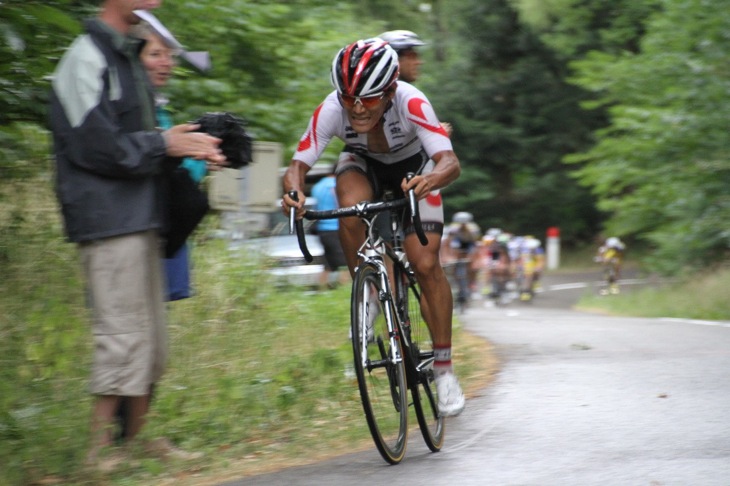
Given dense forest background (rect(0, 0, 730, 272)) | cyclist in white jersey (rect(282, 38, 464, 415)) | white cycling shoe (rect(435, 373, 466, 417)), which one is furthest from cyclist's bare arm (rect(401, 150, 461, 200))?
dense forest background (rect(0, 0, 730, 272))

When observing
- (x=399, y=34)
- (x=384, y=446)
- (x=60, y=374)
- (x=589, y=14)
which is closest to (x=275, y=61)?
(x=399, y=34)

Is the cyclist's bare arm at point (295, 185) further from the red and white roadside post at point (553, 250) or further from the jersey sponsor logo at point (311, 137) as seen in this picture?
the red and white roadside post at point (553, 250)

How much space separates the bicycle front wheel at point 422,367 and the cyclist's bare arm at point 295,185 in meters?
0.79

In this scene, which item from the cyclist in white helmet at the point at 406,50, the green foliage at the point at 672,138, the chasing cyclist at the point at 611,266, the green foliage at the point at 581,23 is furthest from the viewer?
the green foliage at the point at 581,23

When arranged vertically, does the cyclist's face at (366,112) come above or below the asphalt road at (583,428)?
above

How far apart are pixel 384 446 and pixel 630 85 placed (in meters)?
20.0

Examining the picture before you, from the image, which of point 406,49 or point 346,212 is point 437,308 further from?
point 406,49

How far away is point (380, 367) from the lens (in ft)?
17.9

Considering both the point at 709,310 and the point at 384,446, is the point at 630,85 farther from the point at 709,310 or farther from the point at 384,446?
the point at 384,446

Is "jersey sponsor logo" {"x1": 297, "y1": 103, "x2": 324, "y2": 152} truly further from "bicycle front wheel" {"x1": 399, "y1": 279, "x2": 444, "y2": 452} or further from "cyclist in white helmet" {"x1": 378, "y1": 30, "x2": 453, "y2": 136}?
"cyclist in white helmet" {"x1": 378, "y1": 30, "x2": 453, "y2": 136}

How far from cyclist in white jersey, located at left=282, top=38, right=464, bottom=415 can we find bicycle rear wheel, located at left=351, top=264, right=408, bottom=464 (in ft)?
1.62

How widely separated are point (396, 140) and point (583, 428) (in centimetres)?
177

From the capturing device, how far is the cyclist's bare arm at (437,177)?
215 inches

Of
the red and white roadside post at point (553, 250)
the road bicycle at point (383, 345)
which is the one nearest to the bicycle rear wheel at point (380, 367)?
the road bicycle at point (383, 345)
